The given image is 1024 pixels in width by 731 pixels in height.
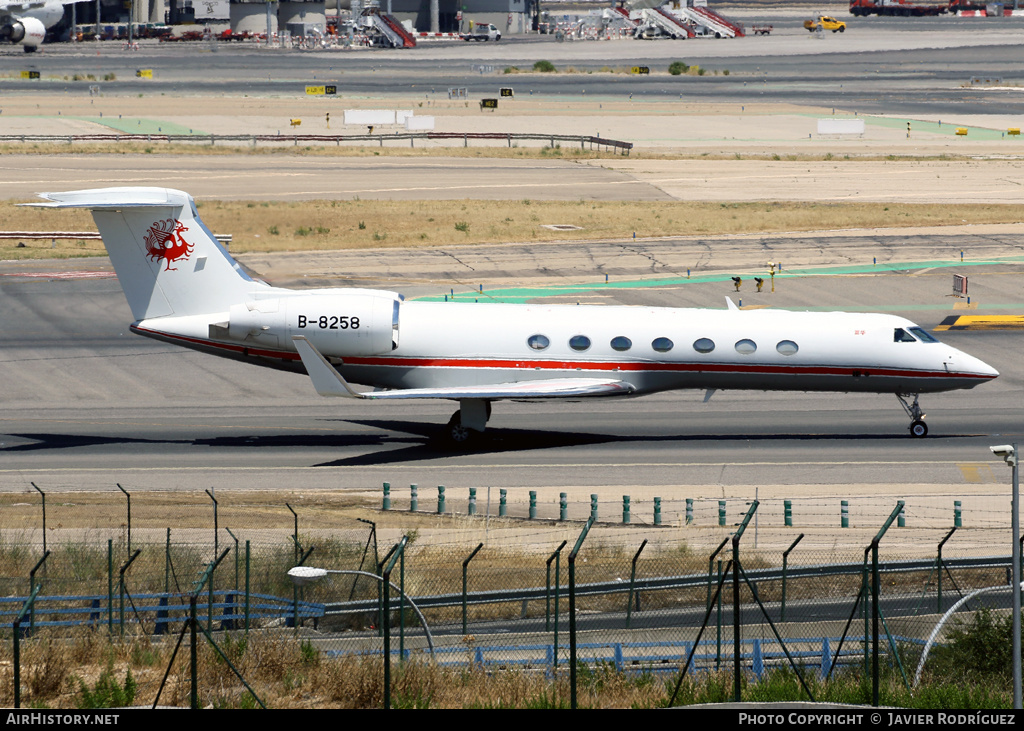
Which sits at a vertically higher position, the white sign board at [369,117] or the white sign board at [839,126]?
the white sign board at [369,117]

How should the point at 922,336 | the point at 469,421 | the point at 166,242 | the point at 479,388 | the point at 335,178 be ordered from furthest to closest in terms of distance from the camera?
1. the point at 335,178
2. the point at 469,421
3. the point at 922,336
4. the point at 166,242
5. the point at 479,388

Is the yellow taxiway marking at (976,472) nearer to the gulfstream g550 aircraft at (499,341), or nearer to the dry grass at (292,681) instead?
the gulfstream g550 aircraft at (499,341)

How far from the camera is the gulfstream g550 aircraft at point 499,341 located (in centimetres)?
3697

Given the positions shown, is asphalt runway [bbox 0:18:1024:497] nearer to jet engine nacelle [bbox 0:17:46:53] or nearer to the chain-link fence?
the chain-link fence

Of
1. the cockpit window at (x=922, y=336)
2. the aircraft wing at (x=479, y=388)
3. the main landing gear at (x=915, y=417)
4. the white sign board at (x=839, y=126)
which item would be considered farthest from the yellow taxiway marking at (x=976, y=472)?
the white sign board at (x=839, y=126)

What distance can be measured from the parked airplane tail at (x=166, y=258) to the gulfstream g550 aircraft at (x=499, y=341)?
3 cm

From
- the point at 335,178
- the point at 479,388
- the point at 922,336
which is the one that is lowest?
the point at 479,388

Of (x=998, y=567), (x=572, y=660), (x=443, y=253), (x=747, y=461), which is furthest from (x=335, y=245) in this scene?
(x=572, y=660)

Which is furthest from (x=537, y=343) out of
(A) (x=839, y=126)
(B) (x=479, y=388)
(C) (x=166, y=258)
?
(A) (x=839, y=126)

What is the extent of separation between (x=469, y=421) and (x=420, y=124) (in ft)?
253

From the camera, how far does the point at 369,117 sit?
112 m

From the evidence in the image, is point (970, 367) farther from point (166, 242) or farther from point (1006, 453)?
point (166, 242)

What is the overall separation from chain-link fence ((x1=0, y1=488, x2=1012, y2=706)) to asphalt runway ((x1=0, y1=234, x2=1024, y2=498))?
2.68 metres

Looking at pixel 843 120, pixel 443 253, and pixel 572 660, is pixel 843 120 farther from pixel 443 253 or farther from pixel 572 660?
pixel 572 660
